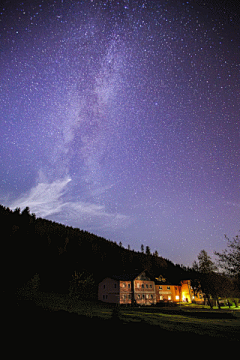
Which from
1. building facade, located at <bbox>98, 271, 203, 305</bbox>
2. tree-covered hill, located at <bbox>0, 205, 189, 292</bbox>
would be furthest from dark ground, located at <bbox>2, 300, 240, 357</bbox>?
building facade, located at <bbox>98, 271, 203, 305</bbox>

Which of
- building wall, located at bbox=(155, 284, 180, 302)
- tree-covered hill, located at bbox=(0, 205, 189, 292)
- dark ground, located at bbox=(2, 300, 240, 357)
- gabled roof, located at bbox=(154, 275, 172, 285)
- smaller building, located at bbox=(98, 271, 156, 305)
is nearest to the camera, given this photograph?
dark ground, located at bbox=(2, 300, 240, 357)

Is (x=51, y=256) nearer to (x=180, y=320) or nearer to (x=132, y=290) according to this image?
(x=132, y=290)

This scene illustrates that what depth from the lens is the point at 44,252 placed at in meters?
92.8

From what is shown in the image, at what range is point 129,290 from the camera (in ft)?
201

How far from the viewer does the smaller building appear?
59.9m

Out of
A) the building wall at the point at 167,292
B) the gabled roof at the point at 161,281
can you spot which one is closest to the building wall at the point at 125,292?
the building wall at the point at 167,292

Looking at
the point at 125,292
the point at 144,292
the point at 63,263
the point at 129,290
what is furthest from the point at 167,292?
the point at 63,263

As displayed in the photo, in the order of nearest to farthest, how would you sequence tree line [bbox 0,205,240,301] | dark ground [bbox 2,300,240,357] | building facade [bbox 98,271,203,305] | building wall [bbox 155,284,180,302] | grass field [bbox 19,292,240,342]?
dark ground [bbox 2,300,240,357] → grass field [bbox 19,292,240,342] → tree line [bbox 0,205,240,301] → building facade [bbox 98,271,203,305] → building wall [bbox 155,284,180,302]

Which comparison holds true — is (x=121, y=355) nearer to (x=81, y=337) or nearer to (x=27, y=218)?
(x=81, y=337)

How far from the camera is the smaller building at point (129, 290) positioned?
197 ft

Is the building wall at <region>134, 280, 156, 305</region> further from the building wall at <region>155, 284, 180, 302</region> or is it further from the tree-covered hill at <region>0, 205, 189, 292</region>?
the tree-covered hill at <region>0, 205, 189, 292</region>

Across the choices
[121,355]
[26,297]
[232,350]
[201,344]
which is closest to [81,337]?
[121,355]

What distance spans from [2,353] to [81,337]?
14.6 ft

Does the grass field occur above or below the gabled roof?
below
